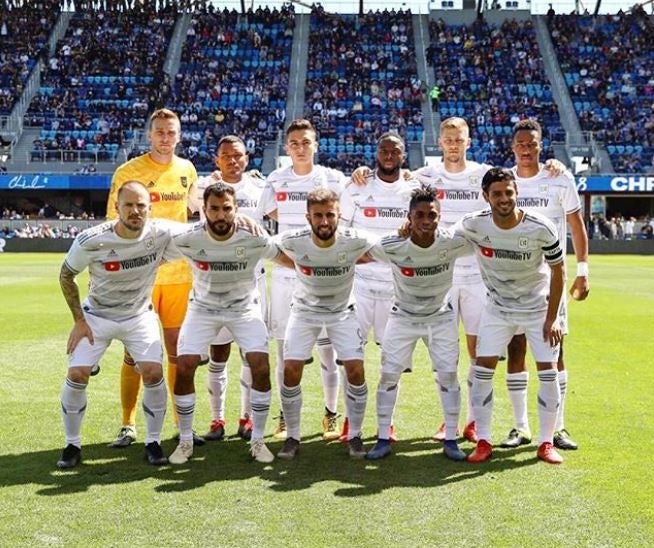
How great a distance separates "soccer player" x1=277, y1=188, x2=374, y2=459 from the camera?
20.0 feet

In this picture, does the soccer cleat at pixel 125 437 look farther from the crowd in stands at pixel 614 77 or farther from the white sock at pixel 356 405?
the crowd in stands at pixel 614 77

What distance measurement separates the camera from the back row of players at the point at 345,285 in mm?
6027

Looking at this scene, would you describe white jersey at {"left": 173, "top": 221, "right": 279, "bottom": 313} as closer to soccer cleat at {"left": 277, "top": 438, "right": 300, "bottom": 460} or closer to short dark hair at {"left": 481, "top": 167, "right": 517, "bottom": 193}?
soccer cleat at {"left": 277, "top": 438, "right": 300, "bottom": 460}

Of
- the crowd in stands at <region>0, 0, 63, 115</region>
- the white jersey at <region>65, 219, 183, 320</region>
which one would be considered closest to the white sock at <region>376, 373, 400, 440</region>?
the white jersey at <region>65, 219, 183, 320</region>

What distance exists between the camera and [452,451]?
5.93 m

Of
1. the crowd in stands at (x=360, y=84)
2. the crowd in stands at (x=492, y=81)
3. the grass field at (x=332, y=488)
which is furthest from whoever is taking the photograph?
the crowd in stands at (x=492, y=81)

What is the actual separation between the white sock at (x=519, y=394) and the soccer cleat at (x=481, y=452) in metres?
0.58

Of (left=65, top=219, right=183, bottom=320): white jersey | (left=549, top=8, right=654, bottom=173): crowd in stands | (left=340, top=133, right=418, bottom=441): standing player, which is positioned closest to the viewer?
(left=65, top=219, right=183, bottom=320): white jersey

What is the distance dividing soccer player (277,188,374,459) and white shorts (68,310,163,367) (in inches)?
39.0

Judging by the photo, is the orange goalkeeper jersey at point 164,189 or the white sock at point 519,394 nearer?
the white sock at point 519,394

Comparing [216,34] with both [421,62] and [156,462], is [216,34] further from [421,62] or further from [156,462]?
[156,462]

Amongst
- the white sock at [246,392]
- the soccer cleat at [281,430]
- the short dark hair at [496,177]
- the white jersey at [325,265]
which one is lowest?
the soccer cleat at [281,430]

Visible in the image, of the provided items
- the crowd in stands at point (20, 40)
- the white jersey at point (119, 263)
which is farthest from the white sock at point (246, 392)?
the crowd in stands at point (20, 40)

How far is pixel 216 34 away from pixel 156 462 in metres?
46.7
